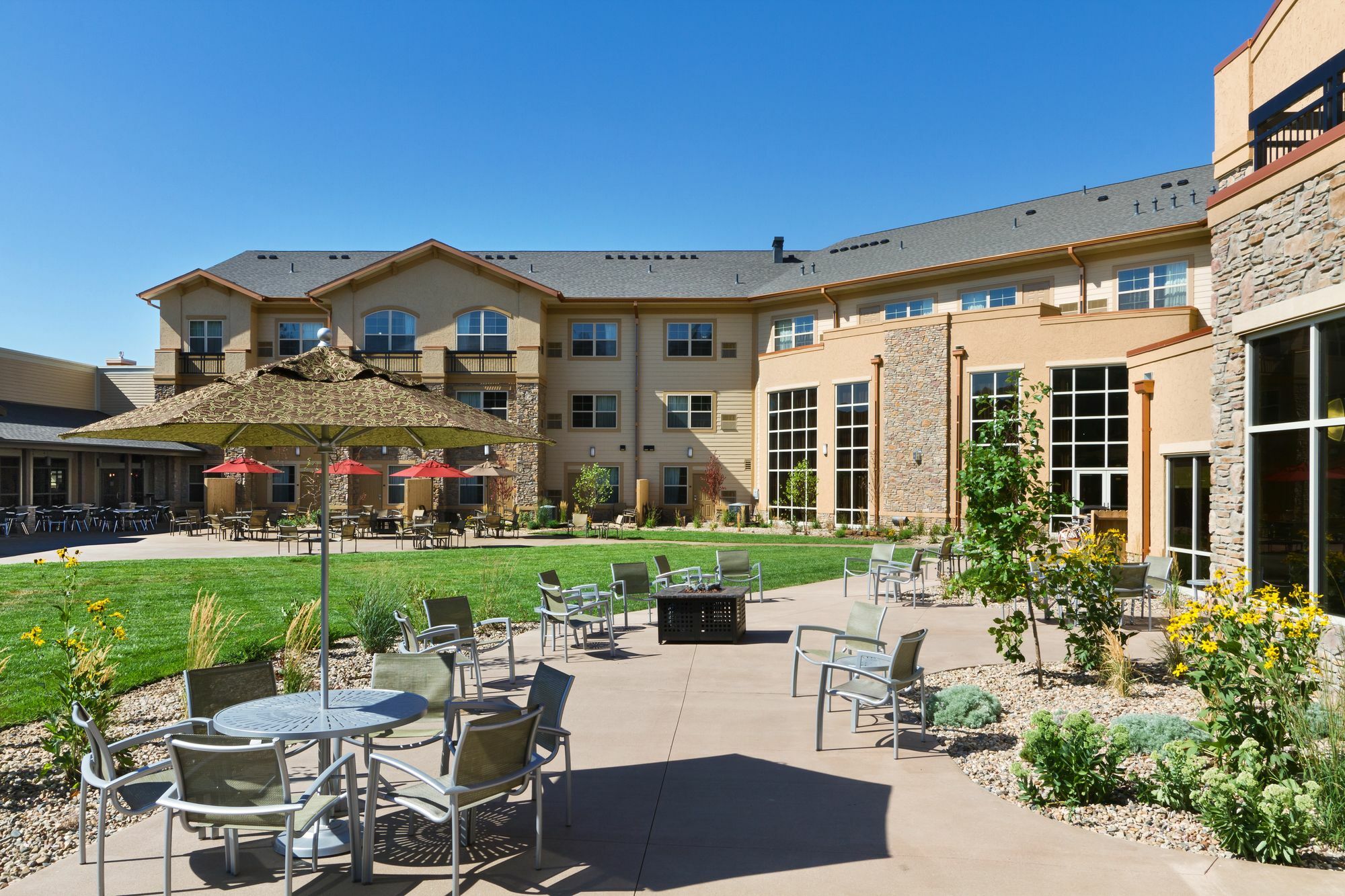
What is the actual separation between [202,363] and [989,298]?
3014cm

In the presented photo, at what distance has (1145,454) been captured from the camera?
16562 millimetres

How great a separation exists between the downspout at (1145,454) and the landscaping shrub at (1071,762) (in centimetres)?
1230

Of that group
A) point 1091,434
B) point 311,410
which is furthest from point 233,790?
point 1091,434

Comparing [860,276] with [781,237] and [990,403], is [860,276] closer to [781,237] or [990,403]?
[781,237]

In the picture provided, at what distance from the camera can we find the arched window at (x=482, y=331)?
33500mm

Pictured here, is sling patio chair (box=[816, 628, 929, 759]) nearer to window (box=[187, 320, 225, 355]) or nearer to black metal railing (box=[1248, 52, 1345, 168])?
black metal railing (box=[1248, 52, 1345, 168])

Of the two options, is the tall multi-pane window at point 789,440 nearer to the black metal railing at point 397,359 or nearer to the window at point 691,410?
the window at point 691,410

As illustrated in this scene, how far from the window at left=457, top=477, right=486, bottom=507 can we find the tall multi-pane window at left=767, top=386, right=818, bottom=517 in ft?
37.1

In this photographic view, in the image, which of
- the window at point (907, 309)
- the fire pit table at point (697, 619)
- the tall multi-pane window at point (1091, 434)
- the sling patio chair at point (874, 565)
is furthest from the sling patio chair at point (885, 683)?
the window at point (907, 309)

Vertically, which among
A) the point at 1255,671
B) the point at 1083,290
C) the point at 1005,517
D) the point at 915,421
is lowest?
the point at 1255,671

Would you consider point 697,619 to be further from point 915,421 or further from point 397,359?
point 397,359

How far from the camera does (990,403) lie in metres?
9.17

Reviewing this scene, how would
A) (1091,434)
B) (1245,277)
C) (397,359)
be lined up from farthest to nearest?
1. (397,359)
2. (1091,434)
3. (1245,277)

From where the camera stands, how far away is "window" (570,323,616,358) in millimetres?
35000
